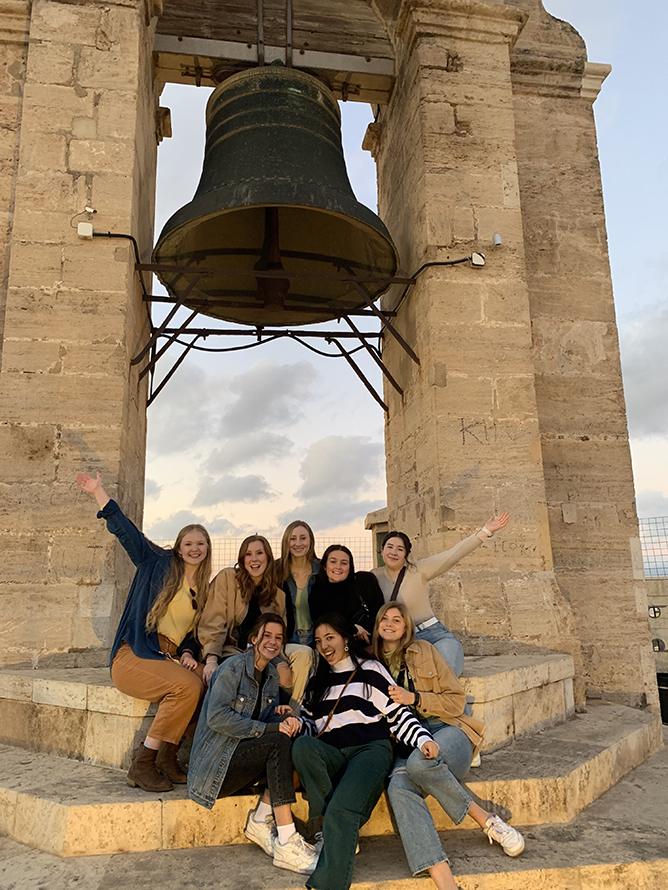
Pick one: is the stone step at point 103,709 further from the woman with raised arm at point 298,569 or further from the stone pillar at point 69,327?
the woman with raised arm at point 298,569

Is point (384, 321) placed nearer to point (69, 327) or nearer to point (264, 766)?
point (69, 327)

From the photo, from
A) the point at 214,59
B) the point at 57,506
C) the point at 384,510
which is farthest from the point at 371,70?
the point at 384,510

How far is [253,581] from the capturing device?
10.2ft

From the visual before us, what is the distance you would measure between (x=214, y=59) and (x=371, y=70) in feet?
4.19

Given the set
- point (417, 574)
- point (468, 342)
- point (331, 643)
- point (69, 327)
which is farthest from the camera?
point (468, 342)

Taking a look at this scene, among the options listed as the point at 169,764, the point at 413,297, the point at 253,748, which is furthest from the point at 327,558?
the point at 413,297

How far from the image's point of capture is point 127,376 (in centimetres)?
435

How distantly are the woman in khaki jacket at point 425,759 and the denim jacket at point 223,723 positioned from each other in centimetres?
54

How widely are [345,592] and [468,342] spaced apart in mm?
2248

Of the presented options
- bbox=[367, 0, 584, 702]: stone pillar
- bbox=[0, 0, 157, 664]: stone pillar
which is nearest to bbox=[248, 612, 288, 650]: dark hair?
bbox=[0, 0, 157, 664]: stone pillar

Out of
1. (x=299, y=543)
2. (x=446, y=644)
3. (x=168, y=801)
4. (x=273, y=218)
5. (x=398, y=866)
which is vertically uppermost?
(x=273, y=218)

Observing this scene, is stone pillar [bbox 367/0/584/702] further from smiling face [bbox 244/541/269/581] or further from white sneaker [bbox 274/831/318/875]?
white sneaker [bbox 274/831/318/875]

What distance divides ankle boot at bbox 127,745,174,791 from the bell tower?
123 centimetres

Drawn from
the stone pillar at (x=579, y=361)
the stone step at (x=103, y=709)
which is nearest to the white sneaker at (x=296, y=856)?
the stone step at (x=103, y=709)
